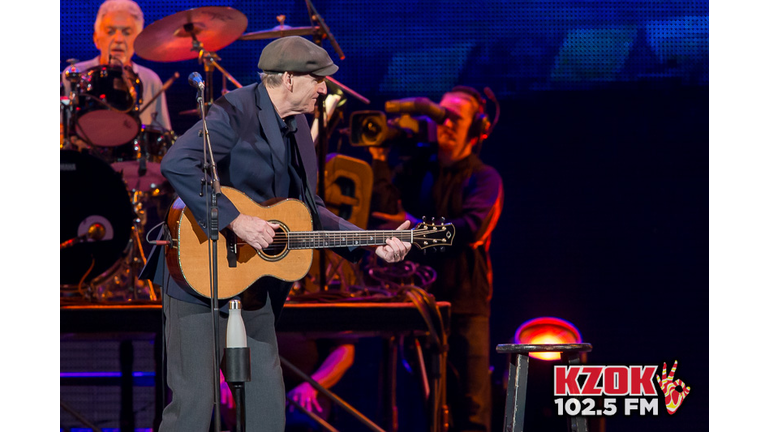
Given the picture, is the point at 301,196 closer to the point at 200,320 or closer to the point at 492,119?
the point at 200,320

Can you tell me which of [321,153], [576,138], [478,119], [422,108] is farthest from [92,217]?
[576,138]

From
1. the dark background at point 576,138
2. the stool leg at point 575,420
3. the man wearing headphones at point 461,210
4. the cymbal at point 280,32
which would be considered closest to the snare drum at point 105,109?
the dark background at point 576,138

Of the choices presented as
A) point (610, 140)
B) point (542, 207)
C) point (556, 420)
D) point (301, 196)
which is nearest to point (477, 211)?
point (542, 207)

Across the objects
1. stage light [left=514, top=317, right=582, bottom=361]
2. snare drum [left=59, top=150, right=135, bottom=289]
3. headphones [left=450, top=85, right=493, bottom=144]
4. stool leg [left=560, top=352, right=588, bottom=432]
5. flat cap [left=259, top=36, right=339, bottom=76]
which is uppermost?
headphones [left=450, top=85, right=493, bottom=144]

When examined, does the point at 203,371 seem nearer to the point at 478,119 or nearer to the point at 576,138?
the point at 478,119

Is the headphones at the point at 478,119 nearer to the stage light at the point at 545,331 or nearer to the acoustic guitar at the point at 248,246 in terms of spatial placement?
the stage light at the point at 545,331

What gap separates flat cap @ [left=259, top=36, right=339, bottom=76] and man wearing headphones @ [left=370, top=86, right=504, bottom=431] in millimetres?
1587

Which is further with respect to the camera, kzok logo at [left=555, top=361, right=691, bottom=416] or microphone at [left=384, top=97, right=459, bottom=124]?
microphone at [left=384, top=97, right=459, bottom=124]

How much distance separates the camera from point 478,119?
4812 mm

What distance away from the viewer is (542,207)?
4844 mm

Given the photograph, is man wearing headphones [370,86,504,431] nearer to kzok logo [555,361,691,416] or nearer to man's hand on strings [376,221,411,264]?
kzok logo [555,361,691,416]

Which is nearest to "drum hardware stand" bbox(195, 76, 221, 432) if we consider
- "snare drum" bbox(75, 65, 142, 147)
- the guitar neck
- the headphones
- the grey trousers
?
the grey trousers

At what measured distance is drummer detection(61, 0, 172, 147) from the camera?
476cm

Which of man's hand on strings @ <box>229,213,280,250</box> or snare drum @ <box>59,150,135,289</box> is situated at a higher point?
snare drum @ <box>59,150,135,289</box>
